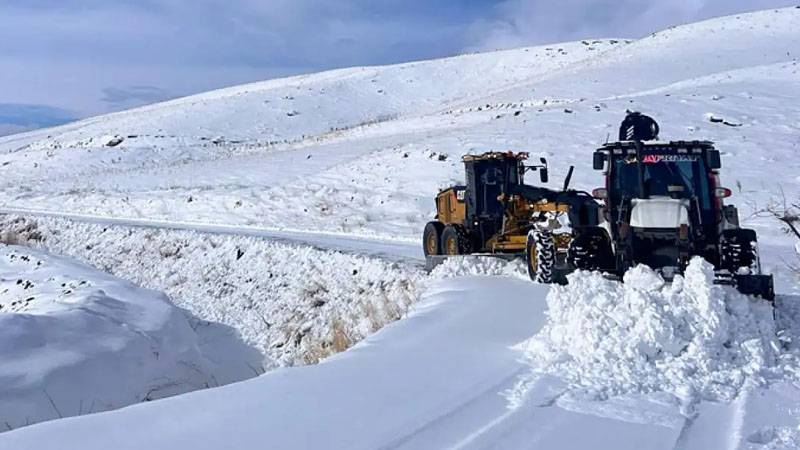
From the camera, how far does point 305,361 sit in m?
12.7

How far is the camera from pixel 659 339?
22.0ft

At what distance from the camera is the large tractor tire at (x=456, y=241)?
14.9 meters

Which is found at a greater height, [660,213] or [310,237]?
[660,213]

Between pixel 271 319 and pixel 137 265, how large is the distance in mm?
7893

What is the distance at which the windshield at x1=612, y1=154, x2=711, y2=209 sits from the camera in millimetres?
10289

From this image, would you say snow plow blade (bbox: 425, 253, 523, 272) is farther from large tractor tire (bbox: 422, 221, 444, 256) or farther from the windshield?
the windshield

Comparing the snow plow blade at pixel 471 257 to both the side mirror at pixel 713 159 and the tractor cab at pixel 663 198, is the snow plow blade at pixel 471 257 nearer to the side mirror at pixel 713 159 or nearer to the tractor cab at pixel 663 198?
the tractor cab at pixel 663 198

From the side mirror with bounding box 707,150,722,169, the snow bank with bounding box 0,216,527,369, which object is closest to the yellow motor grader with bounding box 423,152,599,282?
the snow bank with bounding box 0,216,527,369

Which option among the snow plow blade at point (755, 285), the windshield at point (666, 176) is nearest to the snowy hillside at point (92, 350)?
the windshield at point (666, 176)

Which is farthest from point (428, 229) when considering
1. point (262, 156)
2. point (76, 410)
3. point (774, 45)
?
point (774, 45)

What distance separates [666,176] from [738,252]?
1.61m

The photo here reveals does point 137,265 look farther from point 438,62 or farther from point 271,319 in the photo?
point 438,62

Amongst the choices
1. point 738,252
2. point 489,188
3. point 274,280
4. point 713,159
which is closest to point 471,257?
point 489,188

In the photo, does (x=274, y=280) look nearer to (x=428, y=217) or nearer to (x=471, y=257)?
(x=471, y=257)
